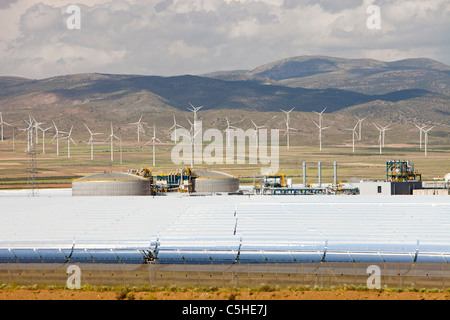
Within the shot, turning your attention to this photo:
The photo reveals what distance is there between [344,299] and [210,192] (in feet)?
228

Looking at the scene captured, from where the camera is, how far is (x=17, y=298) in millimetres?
41000

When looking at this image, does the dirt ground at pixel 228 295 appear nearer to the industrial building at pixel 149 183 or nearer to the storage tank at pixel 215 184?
the industrial building at pixel 149 183

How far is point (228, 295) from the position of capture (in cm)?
4034

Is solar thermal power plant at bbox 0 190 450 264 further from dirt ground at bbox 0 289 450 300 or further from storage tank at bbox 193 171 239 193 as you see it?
storage tank at bbox 193 171 239 193

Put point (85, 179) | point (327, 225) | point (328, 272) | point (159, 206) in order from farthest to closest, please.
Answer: point (85, 179) < point (159, 206) < point (327, 225) < point (328, 272)

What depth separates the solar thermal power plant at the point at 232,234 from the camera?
46.4 m

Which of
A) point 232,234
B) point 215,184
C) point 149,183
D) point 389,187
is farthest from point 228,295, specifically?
point 215,184

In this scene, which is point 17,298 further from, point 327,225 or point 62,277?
point 327,225

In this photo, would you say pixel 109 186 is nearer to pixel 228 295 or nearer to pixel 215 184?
pixel 215 184

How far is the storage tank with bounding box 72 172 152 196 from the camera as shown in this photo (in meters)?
98.2

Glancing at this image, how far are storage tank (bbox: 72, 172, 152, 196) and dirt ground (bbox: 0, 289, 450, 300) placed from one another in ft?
184

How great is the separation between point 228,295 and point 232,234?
974 centimetres
